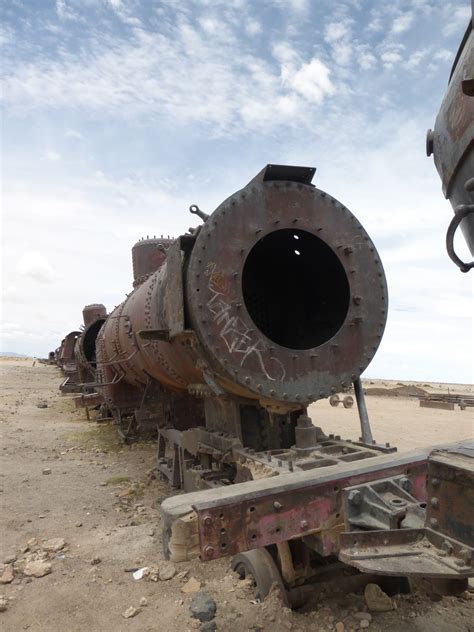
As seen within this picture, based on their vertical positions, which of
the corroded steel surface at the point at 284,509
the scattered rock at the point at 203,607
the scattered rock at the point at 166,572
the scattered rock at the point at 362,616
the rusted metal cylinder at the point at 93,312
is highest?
the rusted metal cylinder at the point at 93,312

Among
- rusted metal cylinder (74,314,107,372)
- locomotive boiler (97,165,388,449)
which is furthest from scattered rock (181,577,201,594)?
rusted metal cylinder (74,314,107,372)

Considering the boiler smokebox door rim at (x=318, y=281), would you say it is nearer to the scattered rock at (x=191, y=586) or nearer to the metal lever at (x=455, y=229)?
the scattered rock at (x=191, y=586)

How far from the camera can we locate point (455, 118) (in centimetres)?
160

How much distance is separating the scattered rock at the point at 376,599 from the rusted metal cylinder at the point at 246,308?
48.8 inches

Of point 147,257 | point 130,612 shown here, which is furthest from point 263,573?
point 147,257

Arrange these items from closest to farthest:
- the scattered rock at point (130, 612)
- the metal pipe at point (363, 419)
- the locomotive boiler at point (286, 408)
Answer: the locomotive boiler at point (286, 408) → the scattered rock at point (130, 612) → the metal pipe at point (363, 419)

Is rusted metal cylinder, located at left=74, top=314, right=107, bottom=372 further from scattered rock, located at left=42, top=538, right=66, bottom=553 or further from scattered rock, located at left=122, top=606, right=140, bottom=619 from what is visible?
scattered rock, located at left=122, top=606, right=140, bottom=619

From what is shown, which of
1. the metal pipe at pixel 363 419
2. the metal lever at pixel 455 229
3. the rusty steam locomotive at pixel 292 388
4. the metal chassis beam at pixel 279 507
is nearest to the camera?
the metal lever at pixel 455 229

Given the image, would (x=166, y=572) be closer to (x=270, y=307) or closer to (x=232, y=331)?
(x=232, y=331)

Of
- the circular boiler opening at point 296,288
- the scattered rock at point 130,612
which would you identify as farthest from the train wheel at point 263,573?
the circular boiler opening at point 296,288

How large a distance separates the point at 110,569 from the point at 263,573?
4.34ft

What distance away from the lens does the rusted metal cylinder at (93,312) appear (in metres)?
13.1

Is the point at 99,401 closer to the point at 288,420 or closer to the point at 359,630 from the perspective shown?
the point at 288,420

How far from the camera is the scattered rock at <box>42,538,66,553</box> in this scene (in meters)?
3.96
